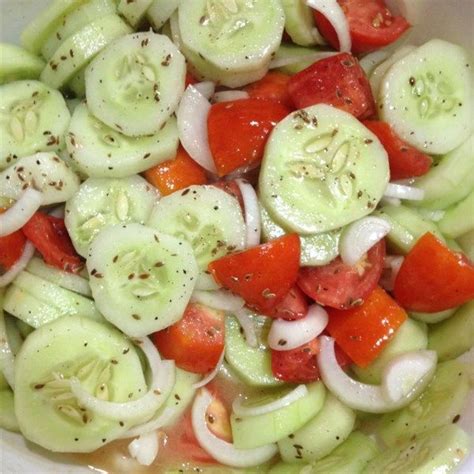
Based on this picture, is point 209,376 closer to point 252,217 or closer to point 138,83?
point 252,217

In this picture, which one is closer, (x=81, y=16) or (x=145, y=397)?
(x=145, y=397)

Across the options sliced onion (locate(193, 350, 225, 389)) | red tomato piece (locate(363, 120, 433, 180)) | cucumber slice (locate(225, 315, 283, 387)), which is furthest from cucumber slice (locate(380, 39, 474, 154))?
sliced onion (locate(193, 350, 225, 389))

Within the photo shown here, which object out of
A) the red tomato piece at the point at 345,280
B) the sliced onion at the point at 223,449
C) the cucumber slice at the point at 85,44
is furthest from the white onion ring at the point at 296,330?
the cucumber slice at the point at 85,44

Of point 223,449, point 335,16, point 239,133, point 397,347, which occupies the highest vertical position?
point 335,16

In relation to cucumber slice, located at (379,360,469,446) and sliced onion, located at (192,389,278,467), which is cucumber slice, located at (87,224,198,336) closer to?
sliced onion, located at (192,389,278,467)

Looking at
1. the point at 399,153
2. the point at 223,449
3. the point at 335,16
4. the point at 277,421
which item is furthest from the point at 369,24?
the point at 223,449

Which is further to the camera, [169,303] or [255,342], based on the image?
[255,342]

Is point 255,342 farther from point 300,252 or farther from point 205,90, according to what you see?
point 205,90

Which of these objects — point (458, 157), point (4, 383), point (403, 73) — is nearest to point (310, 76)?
point (403, 73)
